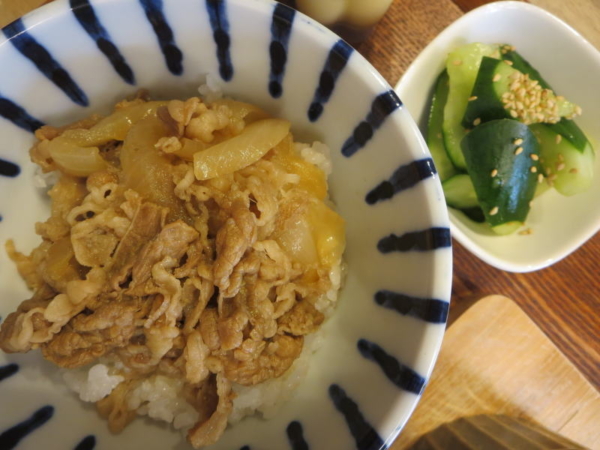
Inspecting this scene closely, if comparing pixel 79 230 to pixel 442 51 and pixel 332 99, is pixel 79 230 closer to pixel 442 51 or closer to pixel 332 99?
pixel 332 99

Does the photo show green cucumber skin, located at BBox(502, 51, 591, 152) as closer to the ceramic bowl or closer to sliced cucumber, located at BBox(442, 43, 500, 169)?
sliced cucumber, located at BBox(442, 43, 500, 169)

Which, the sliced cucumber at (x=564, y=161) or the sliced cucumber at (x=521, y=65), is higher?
the sliced cucumber at (x=521, y=65)

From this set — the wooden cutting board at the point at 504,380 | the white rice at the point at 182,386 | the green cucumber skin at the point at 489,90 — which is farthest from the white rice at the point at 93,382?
the green cucumber skin at the point at 489,90

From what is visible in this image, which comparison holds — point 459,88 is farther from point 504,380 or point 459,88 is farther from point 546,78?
point 504,380

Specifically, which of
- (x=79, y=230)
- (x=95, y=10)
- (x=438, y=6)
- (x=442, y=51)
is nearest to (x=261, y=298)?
(x=79, y=230)

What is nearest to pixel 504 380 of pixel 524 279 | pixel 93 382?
pixel 524 279

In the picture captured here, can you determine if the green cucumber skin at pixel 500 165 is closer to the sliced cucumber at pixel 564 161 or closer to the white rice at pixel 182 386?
the sliced cucumber at pixel 564 161
